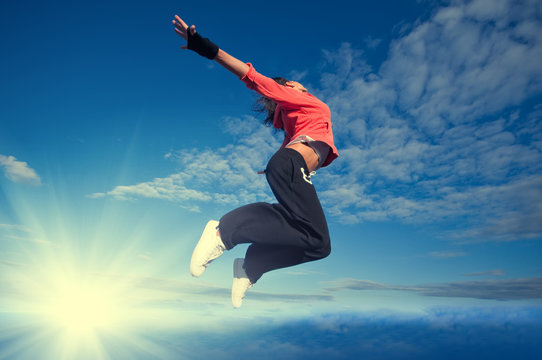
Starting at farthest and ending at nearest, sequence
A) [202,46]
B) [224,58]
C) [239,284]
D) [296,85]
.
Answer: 1. [296,85]
2. [239,284]
3. [224,58]
4. [202,46]

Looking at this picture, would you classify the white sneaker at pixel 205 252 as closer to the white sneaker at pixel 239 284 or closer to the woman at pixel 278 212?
the woman at pixel 278 212

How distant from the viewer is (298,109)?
330cm

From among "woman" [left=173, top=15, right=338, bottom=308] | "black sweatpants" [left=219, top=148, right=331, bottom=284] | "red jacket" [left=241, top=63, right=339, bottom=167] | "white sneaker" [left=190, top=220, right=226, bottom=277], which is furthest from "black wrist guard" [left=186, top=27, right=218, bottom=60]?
"white sneaker" [left=190, top=220, right=226, bottom=277]

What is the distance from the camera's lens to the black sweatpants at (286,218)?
8.99 feet

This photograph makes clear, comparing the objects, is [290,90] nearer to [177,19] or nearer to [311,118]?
[311,118]

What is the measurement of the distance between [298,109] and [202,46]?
126 cm

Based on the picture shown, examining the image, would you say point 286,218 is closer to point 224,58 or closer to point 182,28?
point 224,58

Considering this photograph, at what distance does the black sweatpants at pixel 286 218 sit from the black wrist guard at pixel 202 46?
46.5 inches

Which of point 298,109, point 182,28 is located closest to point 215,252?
point 298,109

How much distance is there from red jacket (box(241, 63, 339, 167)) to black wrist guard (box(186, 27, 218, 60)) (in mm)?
379

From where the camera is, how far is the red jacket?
292cm

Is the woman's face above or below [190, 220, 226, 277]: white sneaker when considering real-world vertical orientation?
above

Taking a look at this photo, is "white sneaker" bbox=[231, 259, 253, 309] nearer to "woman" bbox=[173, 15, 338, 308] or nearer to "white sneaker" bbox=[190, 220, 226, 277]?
"woman" bbox=[173, 15, 338, 308]

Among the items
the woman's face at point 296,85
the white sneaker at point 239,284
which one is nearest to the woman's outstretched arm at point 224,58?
the woman's face at point 296,85
